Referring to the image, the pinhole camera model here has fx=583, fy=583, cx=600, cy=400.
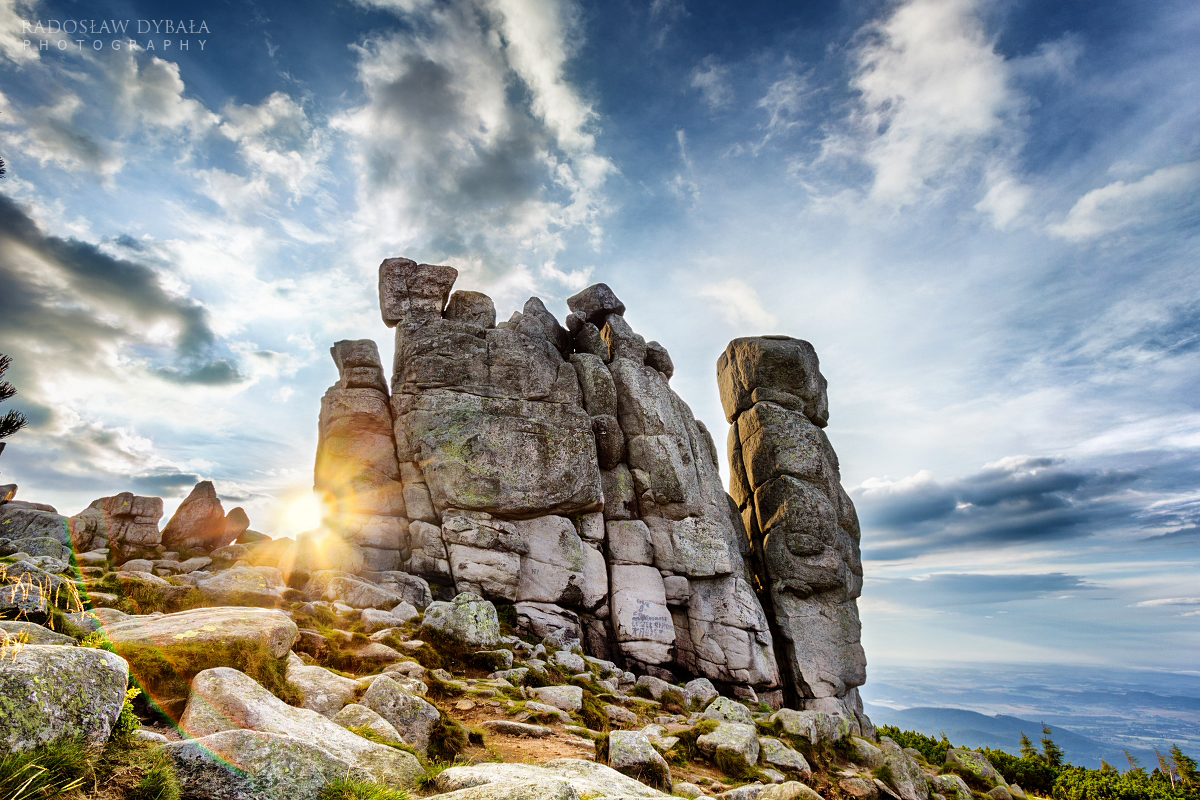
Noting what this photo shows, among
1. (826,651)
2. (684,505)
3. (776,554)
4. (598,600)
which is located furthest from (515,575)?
(826,651)

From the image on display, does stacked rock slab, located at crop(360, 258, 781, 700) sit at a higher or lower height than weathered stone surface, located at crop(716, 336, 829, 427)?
lower

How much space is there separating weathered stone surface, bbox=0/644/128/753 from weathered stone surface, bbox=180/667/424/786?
2.61m

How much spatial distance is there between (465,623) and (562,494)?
549 inches

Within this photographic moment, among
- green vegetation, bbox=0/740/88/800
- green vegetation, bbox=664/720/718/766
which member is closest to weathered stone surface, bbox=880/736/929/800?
green vegetation, bbox=664/720/718/766

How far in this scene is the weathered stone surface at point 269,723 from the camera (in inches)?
338

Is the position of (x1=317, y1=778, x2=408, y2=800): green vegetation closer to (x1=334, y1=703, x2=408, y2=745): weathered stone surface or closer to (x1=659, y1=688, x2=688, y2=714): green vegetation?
(x1=334, y1=703, x2=408, y2=745): weathered stone surface

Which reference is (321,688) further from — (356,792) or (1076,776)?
(1076,776)

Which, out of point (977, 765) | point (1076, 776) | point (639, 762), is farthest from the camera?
point (1076, 776)

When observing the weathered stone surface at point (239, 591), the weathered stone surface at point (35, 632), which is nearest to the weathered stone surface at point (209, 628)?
the weathered stone surface at point (35, 632)

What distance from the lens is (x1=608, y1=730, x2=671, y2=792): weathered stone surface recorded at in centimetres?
1291

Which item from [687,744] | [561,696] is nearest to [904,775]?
[687,744]

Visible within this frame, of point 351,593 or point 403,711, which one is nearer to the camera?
point 403,711

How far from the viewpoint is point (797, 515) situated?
43094mm

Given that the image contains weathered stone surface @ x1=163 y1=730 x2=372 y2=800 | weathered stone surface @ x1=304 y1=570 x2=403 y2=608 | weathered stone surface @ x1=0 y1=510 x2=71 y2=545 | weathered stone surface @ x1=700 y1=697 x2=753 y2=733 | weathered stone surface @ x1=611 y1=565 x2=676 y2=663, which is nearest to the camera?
weathered stone surface @ x1=163 y1=730 x2=372 y2=800
